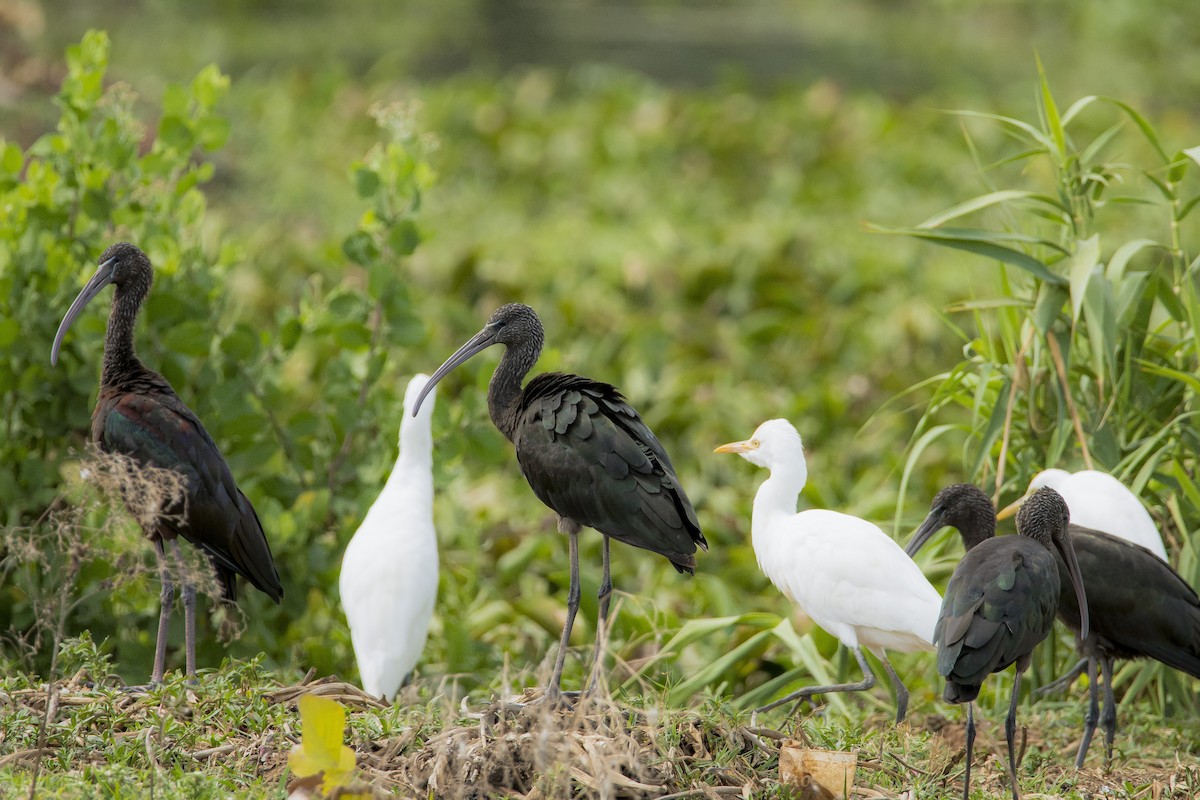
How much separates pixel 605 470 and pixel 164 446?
1.39 m

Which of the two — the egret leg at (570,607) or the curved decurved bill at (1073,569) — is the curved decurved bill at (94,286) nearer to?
the egret leg at (570,607)

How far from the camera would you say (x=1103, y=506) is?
4570mm

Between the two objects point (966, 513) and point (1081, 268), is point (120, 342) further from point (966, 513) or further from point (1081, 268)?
point (1081, 268)

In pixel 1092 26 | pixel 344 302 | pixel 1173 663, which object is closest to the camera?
pixel 1173 663

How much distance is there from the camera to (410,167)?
5.23 meters

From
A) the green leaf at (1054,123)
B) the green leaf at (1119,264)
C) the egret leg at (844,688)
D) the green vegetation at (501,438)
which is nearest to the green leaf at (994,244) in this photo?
the green vegetation at (501,438)

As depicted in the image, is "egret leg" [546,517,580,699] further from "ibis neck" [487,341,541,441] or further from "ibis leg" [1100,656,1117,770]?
"ibis leg" [1100,656,1117,770]

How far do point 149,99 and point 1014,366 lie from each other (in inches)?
486

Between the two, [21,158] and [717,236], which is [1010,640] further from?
[717,236]

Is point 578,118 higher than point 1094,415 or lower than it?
higher

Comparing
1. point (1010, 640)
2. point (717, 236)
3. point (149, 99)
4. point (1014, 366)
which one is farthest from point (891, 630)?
point (149, 99)

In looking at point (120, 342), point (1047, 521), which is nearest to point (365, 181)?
point (120, 342)

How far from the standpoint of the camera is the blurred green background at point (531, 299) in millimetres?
5258

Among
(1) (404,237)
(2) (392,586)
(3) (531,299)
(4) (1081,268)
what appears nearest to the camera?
(2) (392,586)
